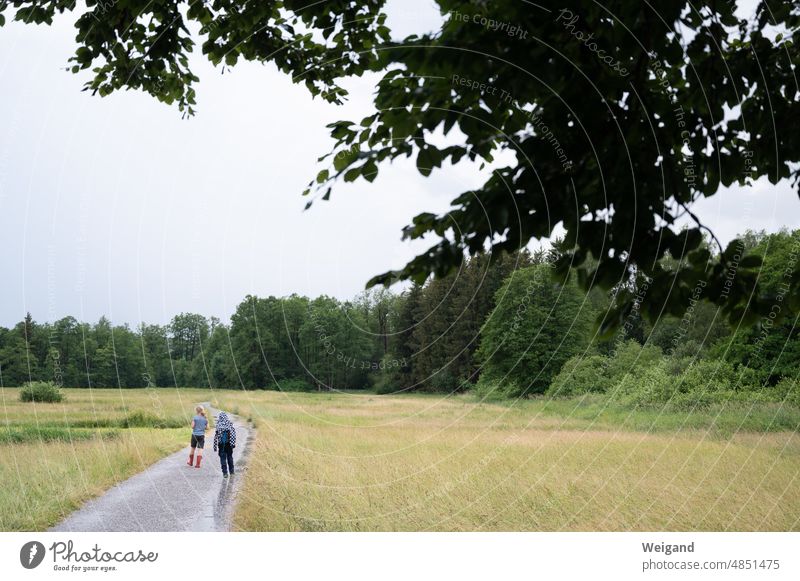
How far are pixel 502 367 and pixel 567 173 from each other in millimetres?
3131

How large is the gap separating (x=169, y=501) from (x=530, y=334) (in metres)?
3.46

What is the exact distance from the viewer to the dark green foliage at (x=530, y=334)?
18.0 feet

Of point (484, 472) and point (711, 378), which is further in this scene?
point (711, 378)

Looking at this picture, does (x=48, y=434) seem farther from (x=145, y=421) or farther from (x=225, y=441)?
(x=225, y=441)

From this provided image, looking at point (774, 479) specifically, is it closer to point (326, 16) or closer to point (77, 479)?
point (326, 16)

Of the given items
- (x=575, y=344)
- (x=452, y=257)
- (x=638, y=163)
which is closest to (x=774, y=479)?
(x=575, y=344)

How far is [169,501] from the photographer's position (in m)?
4.55

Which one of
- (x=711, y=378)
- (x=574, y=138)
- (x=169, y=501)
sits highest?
(x=574, y=138)

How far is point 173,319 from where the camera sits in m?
4.61

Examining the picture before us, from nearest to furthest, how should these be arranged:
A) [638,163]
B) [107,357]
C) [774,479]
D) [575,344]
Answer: [638,163], [107,357], [774,479], [575,344]

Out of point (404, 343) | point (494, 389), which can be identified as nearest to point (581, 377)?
point (494, 389)

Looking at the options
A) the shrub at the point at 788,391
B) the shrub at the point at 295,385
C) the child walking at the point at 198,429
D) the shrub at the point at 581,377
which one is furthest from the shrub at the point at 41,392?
the shrub at the point at 788,391

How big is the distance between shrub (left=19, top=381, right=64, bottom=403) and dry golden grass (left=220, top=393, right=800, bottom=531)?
3.91ft

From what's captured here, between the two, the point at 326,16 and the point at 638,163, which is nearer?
the point at 638,163
